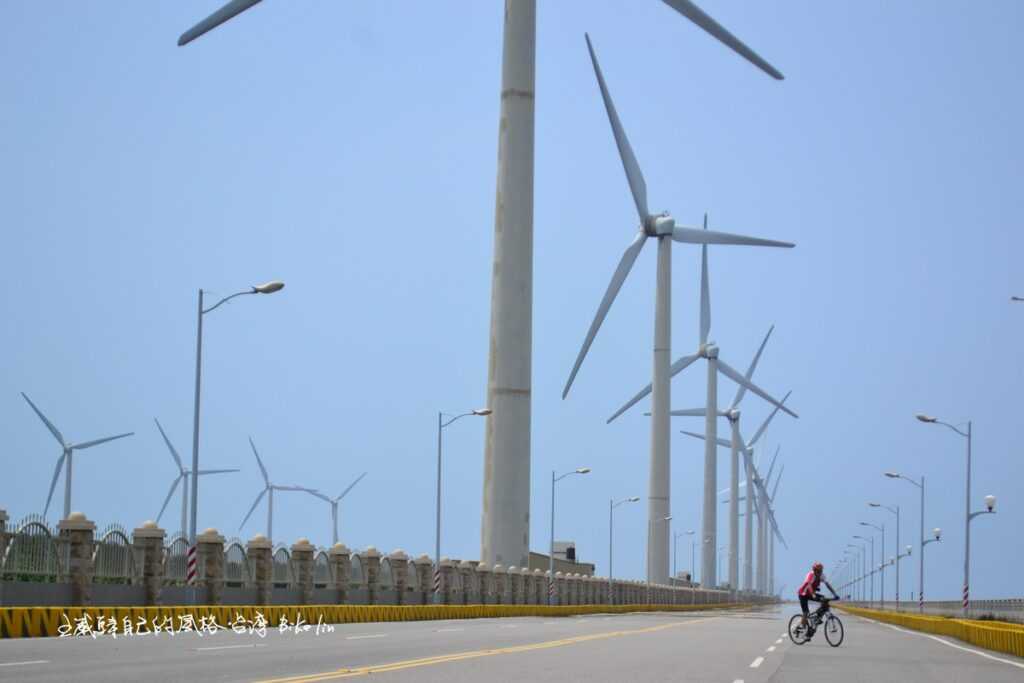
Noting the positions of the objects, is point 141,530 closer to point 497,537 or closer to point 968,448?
point 497,537

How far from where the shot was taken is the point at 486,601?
73.7 metres

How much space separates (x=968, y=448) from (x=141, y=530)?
1716 inches

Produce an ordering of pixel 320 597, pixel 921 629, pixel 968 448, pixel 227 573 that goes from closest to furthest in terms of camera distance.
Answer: pixel 227 573 → pixel 320 597 → pixel 921 629 → pixel 968 448

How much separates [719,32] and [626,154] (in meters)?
24.5

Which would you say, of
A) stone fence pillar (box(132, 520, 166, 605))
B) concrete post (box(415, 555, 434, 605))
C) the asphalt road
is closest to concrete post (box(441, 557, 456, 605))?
concrete post (box(415, 555, 434, 605))

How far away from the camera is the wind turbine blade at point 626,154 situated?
9138 cm

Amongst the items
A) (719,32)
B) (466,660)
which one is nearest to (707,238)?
(719,32)

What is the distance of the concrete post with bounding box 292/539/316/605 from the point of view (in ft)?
181

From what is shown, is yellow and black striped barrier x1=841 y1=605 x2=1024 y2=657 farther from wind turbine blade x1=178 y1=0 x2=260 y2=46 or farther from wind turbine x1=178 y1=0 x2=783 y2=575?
wind turbine blade x1=178 y1=0 x2=260 y2=46

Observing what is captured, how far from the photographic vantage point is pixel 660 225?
11250 centimetres

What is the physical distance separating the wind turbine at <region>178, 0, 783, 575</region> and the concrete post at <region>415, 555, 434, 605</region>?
683 cm

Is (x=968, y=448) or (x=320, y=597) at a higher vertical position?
(x=968, y=448)

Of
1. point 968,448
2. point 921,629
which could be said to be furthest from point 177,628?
point 968,448

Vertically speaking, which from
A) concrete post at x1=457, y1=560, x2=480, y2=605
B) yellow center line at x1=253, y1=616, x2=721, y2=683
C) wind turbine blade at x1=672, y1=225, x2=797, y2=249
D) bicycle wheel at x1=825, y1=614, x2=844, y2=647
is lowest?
concrete post at x1=457, y1=560, x2=480, y2=605
